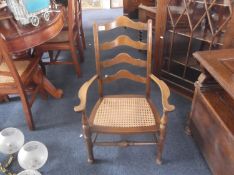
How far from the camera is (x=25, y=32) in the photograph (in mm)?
1429

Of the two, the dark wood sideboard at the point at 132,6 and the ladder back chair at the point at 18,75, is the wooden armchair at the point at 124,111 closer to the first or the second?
the ladder back chair at the point at 18,75

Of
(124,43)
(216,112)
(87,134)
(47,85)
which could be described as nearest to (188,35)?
(124,43)

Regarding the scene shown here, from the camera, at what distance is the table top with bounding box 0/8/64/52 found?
4.55 feet

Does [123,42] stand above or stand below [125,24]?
below

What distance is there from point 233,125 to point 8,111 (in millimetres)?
1940

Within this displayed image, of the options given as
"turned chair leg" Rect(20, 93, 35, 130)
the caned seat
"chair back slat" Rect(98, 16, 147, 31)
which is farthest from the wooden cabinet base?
"turned chair leg" Rect(20, 93, 35, 130)

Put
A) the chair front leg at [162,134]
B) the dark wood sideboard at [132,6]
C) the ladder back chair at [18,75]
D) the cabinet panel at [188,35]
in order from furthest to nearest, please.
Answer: the dark wood sideboard at [132,6]
the cabinet panel at [188,35]
the ladder back chair at [18,75]
the chair front leg at [162,134]

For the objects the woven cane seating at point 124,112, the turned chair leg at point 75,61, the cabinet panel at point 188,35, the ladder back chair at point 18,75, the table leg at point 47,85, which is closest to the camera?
the woven cane seating at point 124,112

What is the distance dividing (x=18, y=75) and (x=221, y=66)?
1393 millimetres

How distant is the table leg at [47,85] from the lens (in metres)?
1.94

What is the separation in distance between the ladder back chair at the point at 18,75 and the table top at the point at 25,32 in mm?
75

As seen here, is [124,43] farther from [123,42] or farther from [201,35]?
[201,35]

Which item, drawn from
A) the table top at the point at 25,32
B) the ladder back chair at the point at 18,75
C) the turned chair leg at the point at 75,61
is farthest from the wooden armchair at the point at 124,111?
the turned chair leg at the point at 75,61

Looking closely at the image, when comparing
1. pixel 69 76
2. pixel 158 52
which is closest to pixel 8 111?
pixel 69 76
